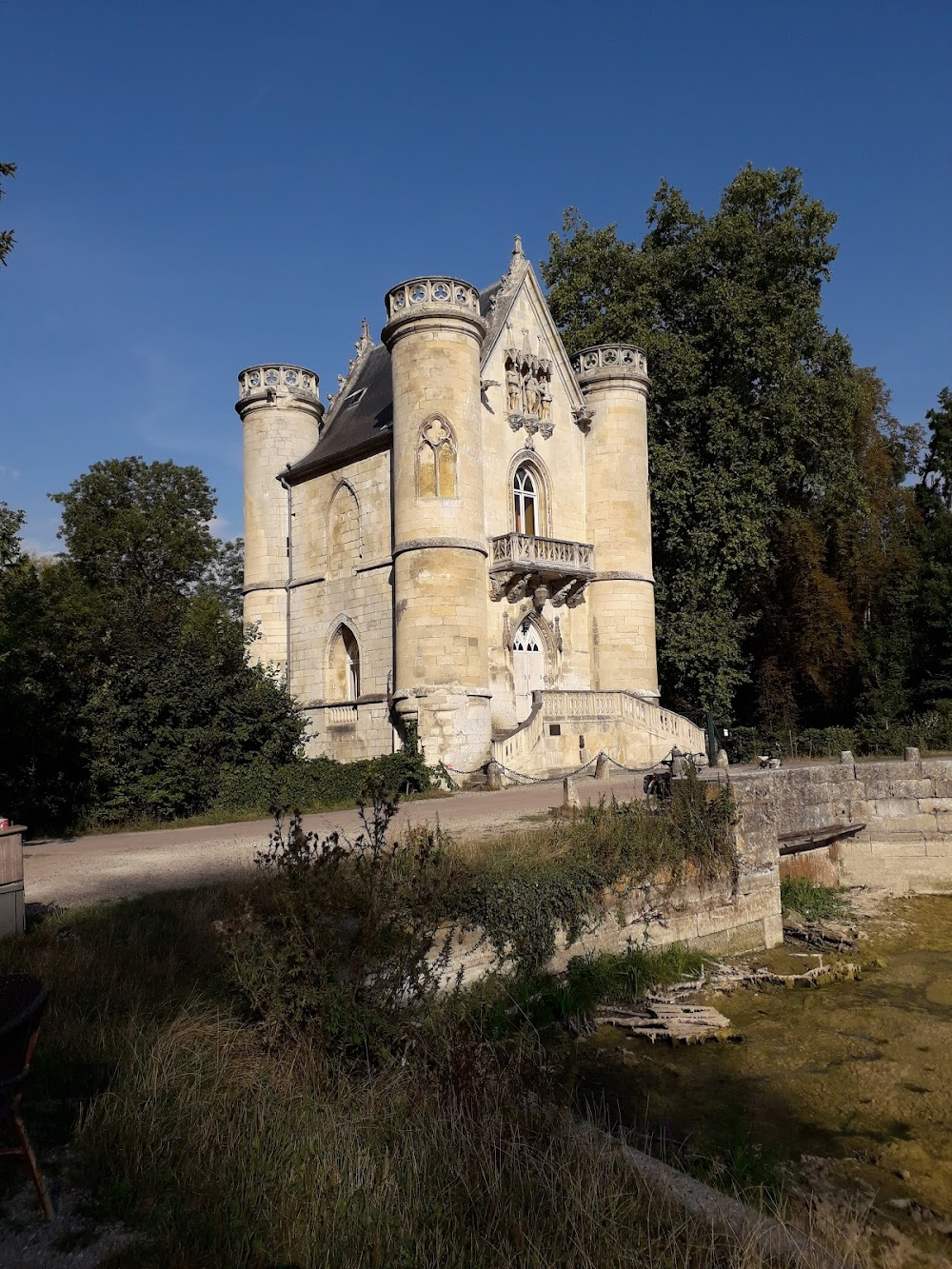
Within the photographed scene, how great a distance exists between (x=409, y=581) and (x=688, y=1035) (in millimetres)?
13651

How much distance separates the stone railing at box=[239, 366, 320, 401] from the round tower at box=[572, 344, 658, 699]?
25.0 ft

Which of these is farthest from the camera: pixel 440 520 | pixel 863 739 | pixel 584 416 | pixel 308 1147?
pixel 584 416

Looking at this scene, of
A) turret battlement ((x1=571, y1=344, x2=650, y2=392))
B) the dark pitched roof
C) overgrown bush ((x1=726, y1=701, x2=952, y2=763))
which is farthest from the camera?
turret battlement ((x1=571, y1=344, x2=650, y2=392))

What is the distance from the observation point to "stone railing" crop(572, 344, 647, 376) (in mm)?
25234

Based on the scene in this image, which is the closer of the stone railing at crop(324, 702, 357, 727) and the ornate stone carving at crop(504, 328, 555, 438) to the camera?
the stone railing at crop(324, 702, 357, 727)

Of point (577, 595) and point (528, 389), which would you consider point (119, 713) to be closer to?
point (577, 595)

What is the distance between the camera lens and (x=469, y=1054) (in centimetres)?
553

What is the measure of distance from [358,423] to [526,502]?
5133 millimetres

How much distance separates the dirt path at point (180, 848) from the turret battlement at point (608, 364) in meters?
12.8

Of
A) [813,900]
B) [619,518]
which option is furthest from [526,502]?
[813,900]

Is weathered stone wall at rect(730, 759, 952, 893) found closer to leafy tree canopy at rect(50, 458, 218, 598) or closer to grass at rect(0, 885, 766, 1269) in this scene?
grass at rect(0, 885, 766, 1269)

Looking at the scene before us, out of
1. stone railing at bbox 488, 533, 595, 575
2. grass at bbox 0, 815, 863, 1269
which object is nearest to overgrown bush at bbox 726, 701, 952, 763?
stone railing at bbox 488, 533, 595, 575

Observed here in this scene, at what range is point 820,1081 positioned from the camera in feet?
24.5

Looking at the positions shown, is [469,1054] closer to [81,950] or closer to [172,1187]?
[172,1187]
